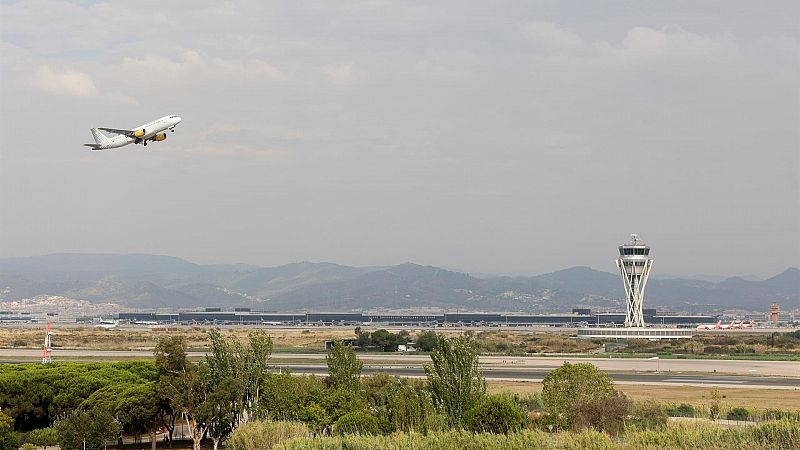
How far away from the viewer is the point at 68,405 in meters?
77.7

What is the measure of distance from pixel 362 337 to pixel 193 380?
10393 centimetres

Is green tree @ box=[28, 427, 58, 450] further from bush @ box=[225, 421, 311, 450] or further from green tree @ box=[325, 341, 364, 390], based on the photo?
green tree @ box=[325, 341, 364, 390]

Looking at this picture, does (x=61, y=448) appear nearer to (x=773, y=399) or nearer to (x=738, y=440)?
(x=738, y=440)

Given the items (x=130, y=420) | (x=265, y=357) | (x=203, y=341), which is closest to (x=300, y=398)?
(x=265, y=357)

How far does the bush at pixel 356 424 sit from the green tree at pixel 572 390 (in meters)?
12.7

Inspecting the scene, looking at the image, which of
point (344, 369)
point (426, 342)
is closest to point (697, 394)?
point (344, 369)

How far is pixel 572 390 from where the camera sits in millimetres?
70125

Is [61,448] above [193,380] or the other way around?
the other way around

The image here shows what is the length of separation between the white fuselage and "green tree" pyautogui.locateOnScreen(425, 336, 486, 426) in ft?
159

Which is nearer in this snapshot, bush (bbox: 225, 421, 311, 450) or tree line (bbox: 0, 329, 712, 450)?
bush (bbox: 225, 421, 311, 450)

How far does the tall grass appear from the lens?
4666cm

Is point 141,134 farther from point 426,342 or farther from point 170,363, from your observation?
point 426,342

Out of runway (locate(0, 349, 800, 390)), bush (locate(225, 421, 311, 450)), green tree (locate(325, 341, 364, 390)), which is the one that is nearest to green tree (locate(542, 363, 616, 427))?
green tree (locate(325, 341, 364, 390))

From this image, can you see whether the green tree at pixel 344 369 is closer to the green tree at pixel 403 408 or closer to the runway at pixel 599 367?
the green tree at pixel 403 408
